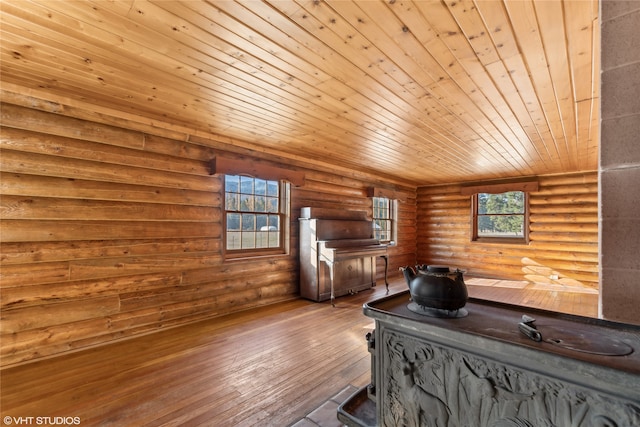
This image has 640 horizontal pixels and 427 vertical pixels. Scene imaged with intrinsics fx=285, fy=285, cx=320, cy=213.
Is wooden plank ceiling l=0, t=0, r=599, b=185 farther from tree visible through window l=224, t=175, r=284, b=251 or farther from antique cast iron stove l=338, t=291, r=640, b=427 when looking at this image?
antique cast iron stove l=338, t=291, r=640, b=427

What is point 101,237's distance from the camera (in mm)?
3047

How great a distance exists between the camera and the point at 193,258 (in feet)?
12.3

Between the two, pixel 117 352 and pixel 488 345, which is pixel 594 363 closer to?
pixel 488 345

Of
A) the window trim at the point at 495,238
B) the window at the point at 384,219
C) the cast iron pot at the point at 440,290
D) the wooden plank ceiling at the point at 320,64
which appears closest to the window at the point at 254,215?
the wooden plank ceiling at the point at 320,64

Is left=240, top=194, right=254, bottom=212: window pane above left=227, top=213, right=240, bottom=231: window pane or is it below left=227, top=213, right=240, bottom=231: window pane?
above

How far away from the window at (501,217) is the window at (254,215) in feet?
17.4

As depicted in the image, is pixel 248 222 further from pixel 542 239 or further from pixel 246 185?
pixel 542 239

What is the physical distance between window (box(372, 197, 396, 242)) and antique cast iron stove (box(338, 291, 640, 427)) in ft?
18.2

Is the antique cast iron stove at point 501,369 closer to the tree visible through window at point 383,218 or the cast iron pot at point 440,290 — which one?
the cast iron pot at point 440,290

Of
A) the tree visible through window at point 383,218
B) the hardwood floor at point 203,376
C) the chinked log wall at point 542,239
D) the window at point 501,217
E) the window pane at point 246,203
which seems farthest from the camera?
the tree visible through window at point 383,218

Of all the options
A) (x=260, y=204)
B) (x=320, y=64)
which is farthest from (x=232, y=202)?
(x=320, y=64)

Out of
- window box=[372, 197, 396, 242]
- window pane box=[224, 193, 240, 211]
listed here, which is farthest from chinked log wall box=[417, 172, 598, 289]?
window pane box=[224, 193, 240, 211]

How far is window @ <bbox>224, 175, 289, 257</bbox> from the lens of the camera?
4.25 m

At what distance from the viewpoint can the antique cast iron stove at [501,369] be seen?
95 cm
